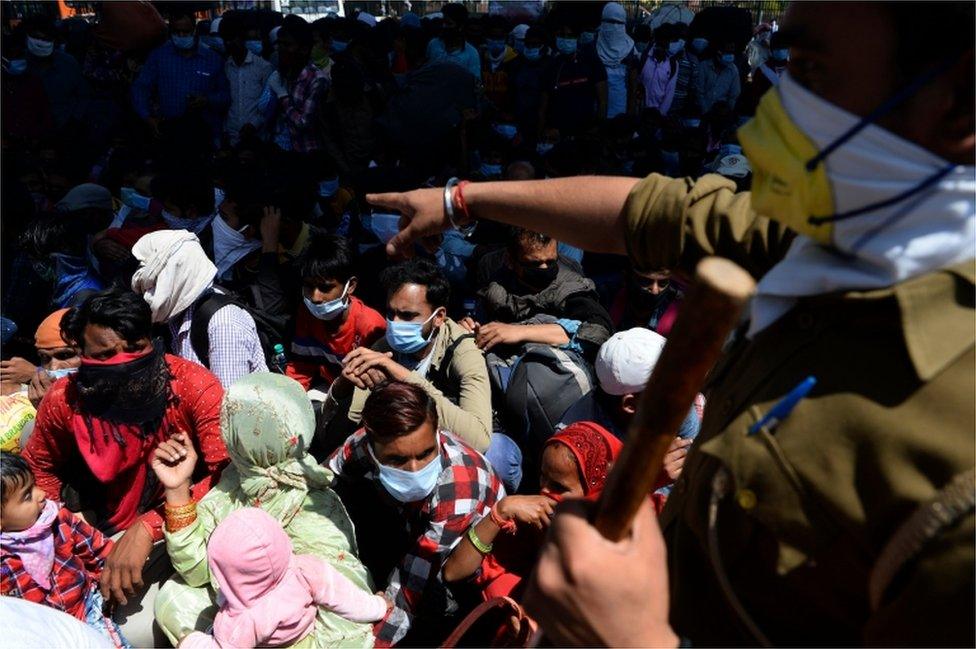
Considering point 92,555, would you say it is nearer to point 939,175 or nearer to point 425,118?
point 939,175

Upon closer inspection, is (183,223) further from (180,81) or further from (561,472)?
(180,81)

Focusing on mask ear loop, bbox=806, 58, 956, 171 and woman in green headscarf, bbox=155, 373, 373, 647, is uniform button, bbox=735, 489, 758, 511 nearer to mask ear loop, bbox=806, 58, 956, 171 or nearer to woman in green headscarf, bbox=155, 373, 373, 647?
mask ear loop, bbox=806, 58, 956, 171

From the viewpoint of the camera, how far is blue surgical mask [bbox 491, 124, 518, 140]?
7227mm

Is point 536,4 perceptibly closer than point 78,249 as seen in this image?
No

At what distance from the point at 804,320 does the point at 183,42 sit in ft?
26.5

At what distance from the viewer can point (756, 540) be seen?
103 centimetres

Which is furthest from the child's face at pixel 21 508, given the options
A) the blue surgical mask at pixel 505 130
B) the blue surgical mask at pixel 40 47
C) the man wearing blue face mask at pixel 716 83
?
the man wearing blue face mask at pixel 716 83

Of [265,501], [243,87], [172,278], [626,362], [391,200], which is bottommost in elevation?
[243,87]

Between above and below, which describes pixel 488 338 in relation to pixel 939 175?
below

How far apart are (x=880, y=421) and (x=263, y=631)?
2034 millimetres

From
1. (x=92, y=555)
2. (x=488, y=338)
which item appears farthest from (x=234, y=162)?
(x=92, y=555)

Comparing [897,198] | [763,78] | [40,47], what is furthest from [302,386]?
[40,47]

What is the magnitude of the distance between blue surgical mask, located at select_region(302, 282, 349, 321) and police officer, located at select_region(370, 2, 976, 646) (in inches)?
118

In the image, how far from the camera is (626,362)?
9.07 ft
